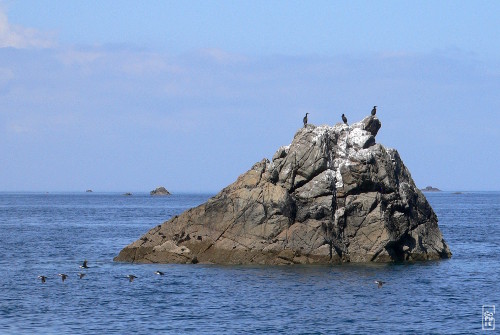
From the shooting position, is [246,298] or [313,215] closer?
[246,298]

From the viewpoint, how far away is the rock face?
6631cm

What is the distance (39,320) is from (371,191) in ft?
108

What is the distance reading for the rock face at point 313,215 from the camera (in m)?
66.3

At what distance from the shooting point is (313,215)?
66.8m

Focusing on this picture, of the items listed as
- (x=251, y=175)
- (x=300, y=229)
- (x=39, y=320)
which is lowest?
(x=39, y=320)

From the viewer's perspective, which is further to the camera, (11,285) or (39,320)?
(11,285)

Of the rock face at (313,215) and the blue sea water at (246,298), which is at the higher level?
the rock face at (313,215)

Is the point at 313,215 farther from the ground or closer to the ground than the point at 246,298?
farther from the ground

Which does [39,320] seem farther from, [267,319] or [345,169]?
[345,169]

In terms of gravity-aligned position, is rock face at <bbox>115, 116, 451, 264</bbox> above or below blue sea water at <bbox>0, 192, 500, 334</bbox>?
above

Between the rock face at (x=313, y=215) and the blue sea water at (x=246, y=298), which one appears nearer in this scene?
the blue sea water at (x=246, y=298)

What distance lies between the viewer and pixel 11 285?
58.7 m

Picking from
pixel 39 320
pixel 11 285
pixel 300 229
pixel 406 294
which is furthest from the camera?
pixel 300 229

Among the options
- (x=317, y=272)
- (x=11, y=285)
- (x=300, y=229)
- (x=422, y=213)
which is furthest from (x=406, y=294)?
(x=11, y=285)
